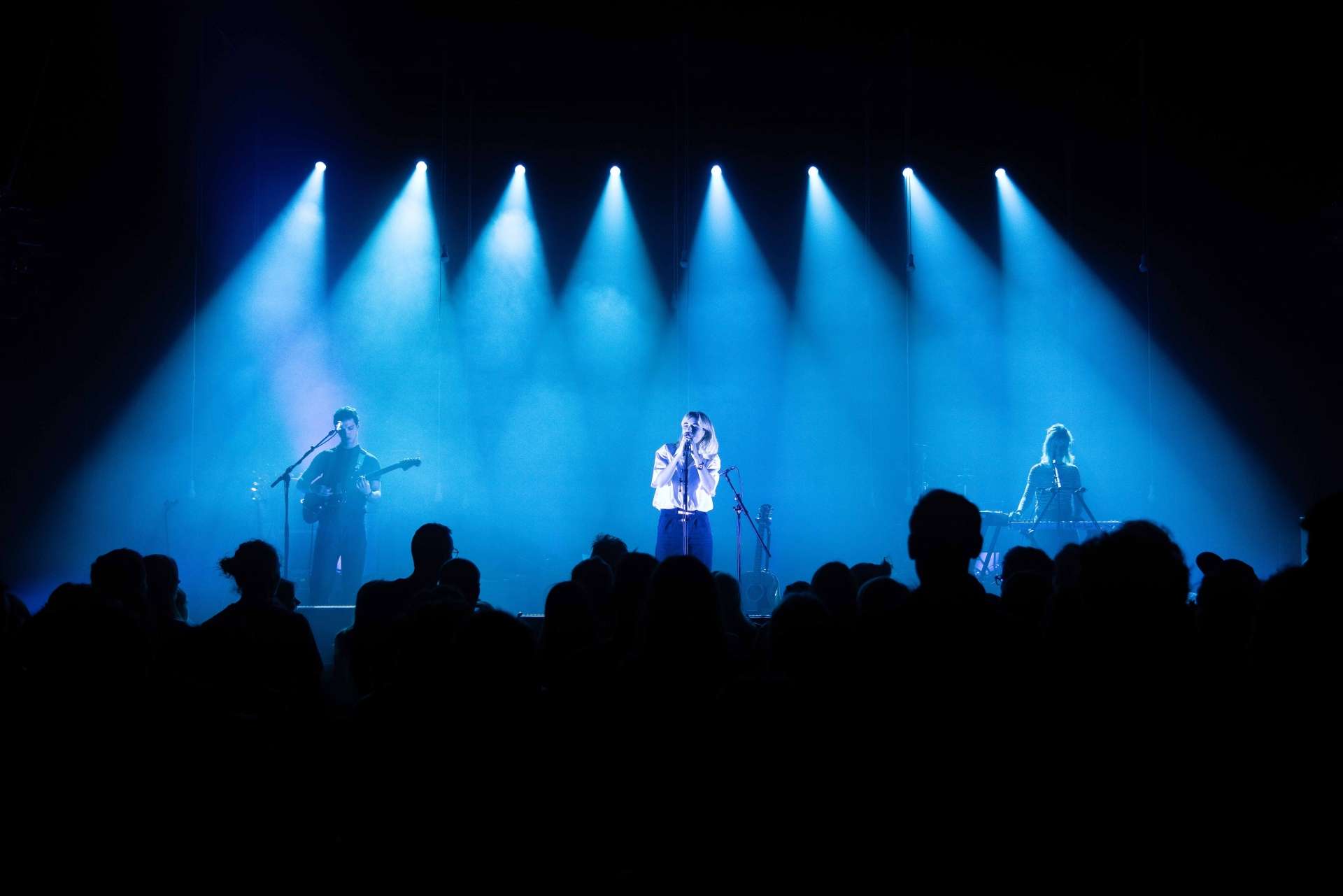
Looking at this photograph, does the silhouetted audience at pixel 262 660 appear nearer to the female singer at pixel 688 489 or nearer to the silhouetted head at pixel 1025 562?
the silhouetted head at pixel 1025 562

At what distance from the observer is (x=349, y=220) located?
10.8 meters

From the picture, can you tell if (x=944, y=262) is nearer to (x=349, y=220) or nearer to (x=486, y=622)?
(x=349, y=220)

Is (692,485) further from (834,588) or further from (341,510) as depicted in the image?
(834,588)

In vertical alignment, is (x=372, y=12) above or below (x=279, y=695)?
above

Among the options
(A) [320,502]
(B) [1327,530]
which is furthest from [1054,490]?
(A) [320,502]

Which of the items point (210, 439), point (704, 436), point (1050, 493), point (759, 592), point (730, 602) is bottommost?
point (759, 592)

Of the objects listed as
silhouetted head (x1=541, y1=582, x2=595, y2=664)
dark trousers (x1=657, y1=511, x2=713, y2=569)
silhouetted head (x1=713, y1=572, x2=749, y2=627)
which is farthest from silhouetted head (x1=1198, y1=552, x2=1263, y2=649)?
dark trousers (x1=657, y1=511, x2=713, y2=569)

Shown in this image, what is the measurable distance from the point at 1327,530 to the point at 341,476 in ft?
23.9

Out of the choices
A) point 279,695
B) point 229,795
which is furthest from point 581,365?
point 229,795

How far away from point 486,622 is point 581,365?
8.86 meters

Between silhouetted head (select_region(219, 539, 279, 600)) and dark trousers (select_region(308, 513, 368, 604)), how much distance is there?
4.72 metres

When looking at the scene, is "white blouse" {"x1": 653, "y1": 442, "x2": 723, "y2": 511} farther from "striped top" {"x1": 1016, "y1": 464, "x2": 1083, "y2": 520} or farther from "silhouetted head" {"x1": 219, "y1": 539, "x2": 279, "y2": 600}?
"silhouetted head" {"x1": 219, "y1": 539, "x2": 279, "y2": 600}

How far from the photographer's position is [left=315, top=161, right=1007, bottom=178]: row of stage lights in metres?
10.8

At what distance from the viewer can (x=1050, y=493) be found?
8.42m
